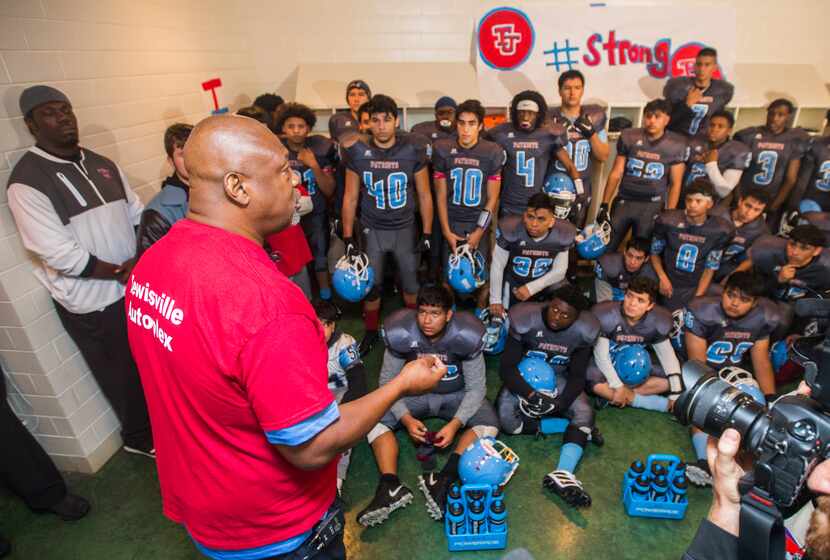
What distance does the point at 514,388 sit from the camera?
292 cm

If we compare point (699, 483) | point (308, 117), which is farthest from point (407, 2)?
point (699, 483)

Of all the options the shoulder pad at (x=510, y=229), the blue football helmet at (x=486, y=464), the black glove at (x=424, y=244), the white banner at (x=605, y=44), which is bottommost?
the blue football helmet at (x=486, y=464)

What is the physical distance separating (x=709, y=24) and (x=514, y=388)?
4858mm

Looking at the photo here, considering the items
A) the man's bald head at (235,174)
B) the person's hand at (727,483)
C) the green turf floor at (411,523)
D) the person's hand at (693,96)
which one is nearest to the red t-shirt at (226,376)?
the man's bald head at (235,174)

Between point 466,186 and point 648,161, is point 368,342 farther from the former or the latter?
point 648,161

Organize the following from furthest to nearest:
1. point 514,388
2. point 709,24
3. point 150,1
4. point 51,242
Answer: point 709,24 < point 150,1 < point 514,388 < point 51,242

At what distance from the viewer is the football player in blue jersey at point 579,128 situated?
14.1 ft

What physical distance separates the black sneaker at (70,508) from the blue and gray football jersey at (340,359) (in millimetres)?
1392

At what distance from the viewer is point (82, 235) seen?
2.47 m

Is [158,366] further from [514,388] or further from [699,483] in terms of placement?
[699,483]

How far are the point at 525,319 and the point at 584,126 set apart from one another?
219 centimetres

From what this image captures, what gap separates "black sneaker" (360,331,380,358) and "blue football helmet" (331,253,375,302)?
42cm

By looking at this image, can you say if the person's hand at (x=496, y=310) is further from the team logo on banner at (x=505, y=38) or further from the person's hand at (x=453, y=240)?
the team logo on banner at (x=505, y=38)

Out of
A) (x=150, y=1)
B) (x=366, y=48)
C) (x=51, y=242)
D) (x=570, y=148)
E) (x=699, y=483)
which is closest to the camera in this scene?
(x=51, y=242)
